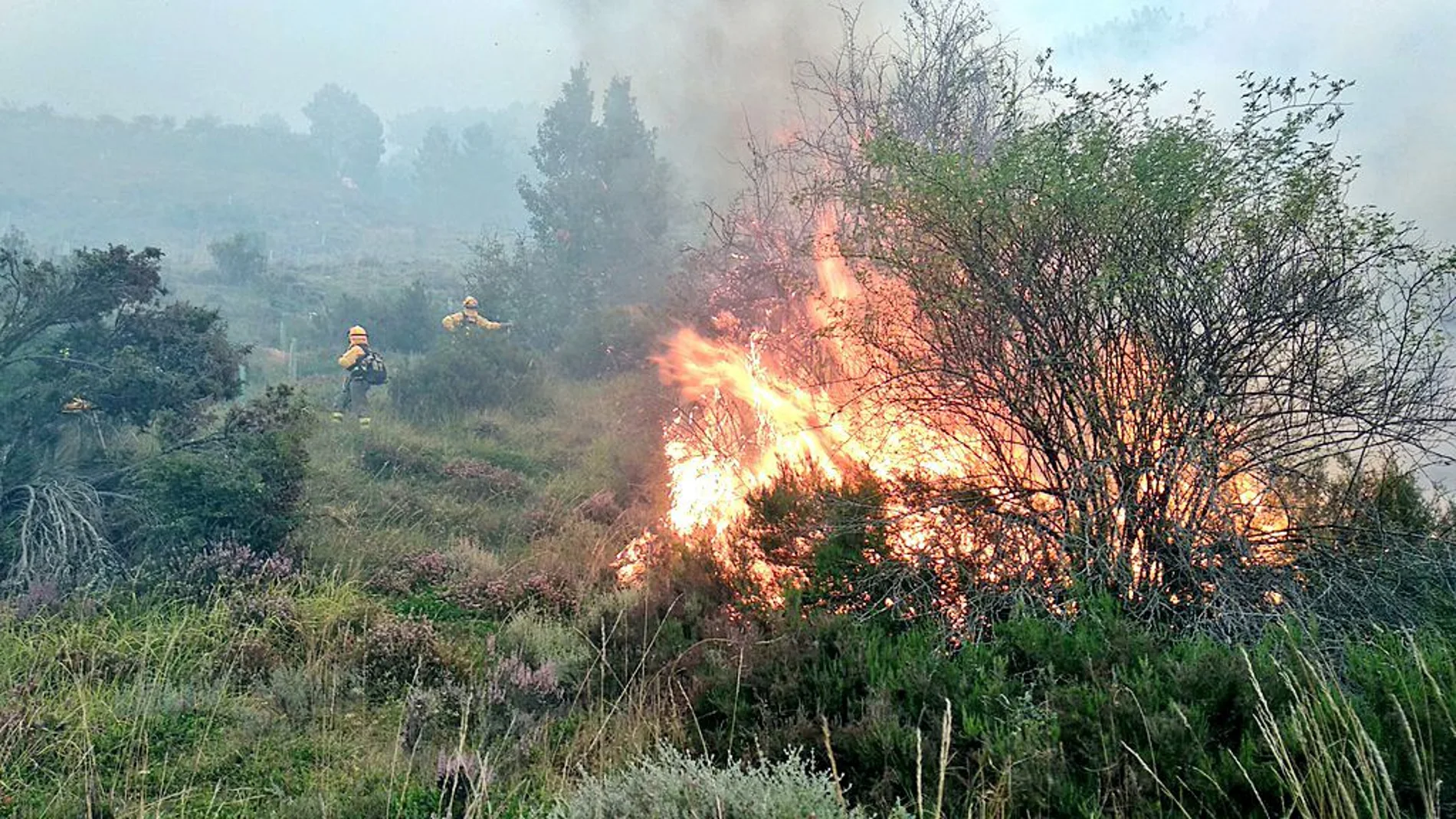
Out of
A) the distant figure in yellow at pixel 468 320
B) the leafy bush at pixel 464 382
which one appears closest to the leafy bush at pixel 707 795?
the leafy bush at pixel 464 382

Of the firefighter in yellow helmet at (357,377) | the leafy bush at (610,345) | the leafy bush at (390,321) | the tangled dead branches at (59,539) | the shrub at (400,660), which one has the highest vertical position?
the leafy bush at (390,321)

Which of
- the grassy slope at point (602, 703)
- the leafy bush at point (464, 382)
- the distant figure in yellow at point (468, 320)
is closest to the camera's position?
the grassy slope at point (602, 703)

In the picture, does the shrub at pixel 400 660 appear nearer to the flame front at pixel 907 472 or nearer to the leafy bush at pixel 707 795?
the flame front at pixel 907 472

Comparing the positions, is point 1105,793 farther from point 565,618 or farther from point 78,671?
point 78,671

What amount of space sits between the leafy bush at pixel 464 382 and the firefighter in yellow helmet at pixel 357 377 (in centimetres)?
50

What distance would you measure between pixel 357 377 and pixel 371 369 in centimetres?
30

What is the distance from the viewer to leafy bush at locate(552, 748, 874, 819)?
260 cm

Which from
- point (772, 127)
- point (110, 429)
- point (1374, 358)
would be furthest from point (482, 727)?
point (772, 127)

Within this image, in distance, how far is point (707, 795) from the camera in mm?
2691

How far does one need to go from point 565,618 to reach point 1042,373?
3.98 metres

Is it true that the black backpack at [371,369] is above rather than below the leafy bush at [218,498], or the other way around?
above

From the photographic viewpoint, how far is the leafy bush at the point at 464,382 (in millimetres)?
15492

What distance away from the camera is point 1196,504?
462 centimetres

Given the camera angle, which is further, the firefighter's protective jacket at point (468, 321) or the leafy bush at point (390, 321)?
the leafy bush at point (390, 321)
